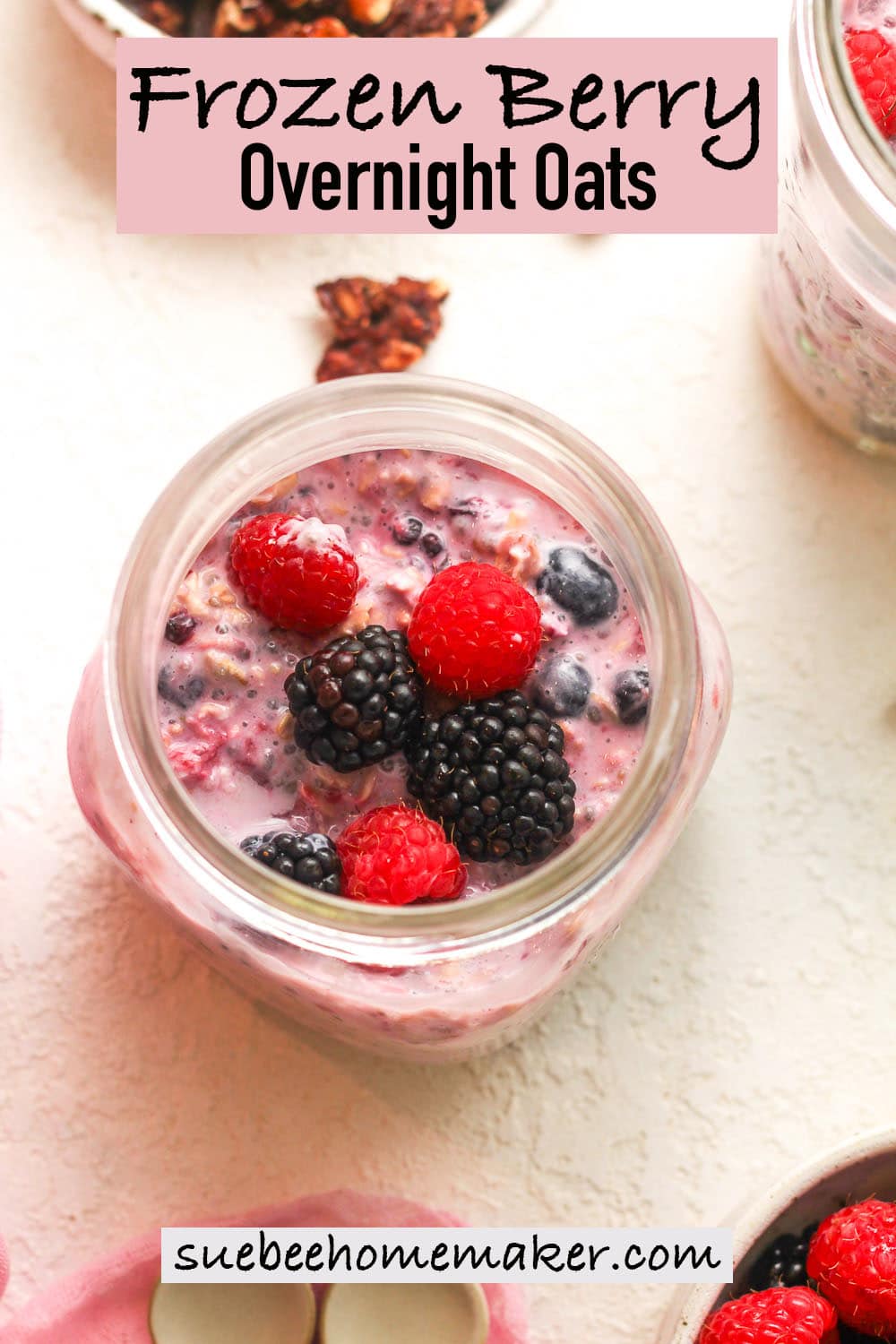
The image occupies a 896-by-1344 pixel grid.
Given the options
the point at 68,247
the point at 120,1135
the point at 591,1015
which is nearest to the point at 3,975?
the point at 120,1135

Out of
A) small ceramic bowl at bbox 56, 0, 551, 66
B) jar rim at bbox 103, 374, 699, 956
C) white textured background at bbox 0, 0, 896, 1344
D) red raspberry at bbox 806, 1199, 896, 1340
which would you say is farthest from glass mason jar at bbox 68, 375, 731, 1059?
small ceramic bowl at bbox 56, 0, 551, 66

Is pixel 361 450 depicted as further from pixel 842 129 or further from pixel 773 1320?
pixel 773 1320

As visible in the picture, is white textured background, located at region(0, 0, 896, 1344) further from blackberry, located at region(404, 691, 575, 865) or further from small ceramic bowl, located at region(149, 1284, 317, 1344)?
blackberry, located at region(404, 691, 575, 865)

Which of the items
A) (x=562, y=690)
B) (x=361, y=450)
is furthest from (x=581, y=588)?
(x=361, y=450)

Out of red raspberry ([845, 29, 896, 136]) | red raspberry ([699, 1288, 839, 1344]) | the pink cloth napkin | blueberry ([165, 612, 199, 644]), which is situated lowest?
the pink cloth napkin

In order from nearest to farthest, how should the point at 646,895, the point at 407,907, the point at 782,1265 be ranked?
1. the point at 407,907
2. the point at 782,1265
3. the point at 646,895

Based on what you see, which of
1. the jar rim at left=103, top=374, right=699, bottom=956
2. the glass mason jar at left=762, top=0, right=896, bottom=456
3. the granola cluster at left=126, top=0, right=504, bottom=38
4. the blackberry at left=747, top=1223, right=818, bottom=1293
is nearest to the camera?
the jar rim at left=103, top=374, right=699, bottom=956
